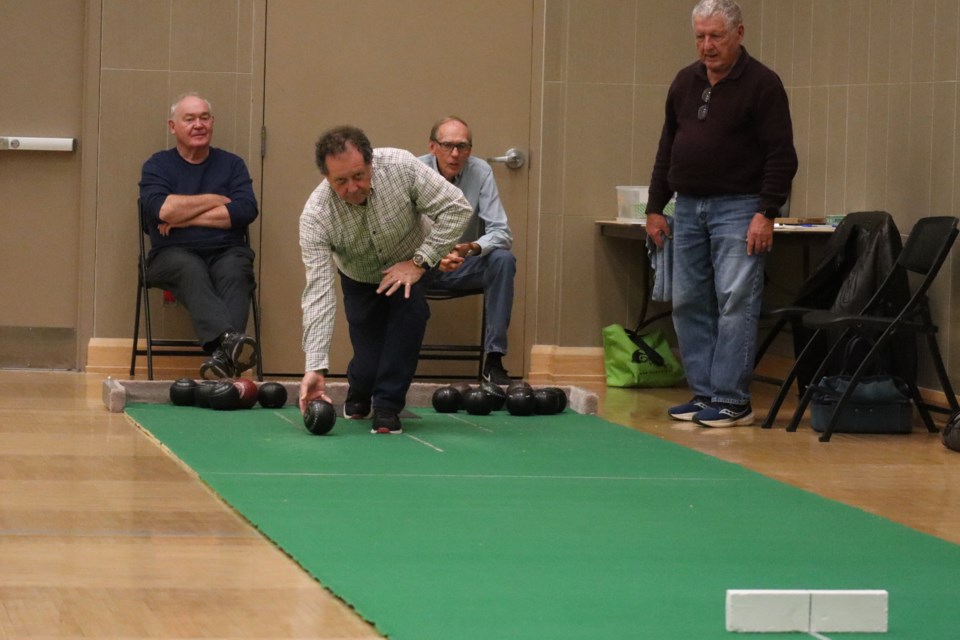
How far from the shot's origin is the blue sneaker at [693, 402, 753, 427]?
5950 mm

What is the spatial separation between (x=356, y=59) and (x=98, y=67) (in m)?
1.23

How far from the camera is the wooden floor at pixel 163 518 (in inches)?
109

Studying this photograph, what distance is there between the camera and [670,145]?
625cm

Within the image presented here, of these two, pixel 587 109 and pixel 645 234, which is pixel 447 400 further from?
pixel 587 109

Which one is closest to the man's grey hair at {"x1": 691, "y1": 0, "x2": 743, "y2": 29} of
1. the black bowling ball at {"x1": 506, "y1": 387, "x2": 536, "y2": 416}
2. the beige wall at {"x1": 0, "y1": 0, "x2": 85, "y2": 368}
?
the black bowling ball at {"x1": 506, "y1": 387, "x2": 536, "y2": 416}

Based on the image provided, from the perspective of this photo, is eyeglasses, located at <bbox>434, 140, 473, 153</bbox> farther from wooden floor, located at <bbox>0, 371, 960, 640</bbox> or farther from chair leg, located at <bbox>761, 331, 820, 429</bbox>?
chair leg, located at <bbox>761, 331, 820, 429</bbox>

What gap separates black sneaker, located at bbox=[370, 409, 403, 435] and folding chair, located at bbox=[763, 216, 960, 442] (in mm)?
1451

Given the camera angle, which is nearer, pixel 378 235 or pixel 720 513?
pixel 720 513

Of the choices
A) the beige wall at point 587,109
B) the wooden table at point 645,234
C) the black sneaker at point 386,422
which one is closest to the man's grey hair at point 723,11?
the wooden table at point 645,234

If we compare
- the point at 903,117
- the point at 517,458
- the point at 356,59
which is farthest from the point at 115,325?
the point at 903,117

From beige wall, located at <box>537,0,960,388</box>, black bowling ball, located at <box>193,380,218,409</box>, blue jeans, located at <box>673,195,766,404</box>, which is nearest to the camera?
blue jeans, located at <box>673,195,766,404</box>

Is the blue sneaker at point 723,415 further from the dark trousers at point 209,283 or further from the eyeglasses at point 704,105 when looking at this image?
the dark trousers at point 209,283

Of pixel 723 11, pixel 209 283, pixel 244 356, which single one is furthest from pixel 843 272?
pixel 209 283

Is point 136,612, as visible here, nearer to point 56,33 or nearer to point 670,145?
point 670,145
